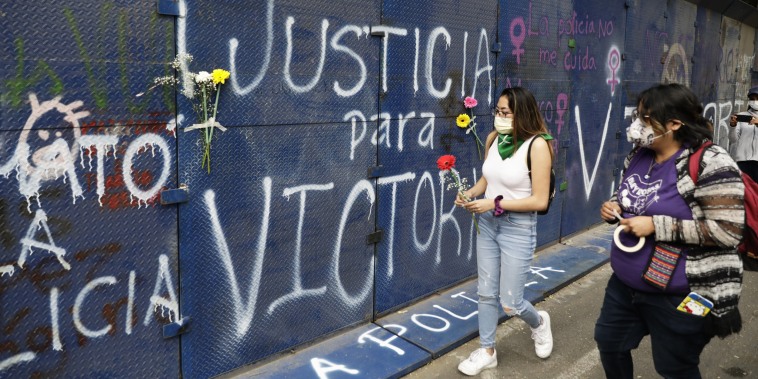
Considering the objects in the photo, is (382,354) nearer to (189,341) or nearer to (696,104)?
(189,341)

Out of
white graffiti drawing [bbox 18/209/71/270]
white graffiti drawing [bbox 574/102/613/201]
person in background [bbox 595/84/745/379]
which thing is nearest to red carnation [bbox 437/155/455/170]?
person in background [bbox 595/84/745/379]

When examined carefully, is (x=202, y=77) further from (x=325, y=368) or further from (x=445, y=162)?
(x=325, y=368)

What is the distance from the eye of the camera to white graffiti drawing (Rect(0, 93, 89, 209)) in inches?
99.6

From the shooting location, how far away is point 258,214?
3.47 m

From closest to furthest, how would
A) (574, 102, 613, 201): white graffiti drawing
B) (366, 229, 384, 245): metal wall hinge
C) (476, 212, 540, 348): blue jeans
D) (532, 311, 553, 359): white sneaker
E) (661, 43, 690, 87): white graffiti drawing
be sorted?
1. (476, 212, 540, 348): blue jeans
2. (532, 311, 553, 359): white sneaker
3. (366, 229, 384, 245): metal wall hinge
4. (574, 102, 613, 201): white graffiti drawing
5. (661, 43, 690, 87): white graffiti drawing

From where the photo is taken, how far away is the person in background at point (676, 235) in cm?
232

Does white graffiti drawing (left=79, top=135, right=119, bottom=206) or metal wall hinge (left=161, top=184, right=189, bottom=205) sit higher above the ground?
white graffiti drawing (left=79, top=135, right=119, bottom=206)

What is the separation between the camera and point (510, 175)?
3.32 meters

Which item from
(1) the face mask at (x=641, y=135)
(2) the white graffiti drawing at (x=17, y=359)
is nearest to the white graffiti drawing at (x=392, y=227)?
(1) the face mask at (x=641, y=135)

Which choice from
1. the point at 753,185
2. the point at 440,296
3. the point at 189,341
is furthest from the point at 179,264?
the point at 753,185

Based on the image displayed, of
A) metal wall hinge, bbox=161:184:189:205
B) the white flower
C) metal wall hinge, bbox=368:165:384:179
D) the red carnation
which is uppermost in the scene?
the white flower

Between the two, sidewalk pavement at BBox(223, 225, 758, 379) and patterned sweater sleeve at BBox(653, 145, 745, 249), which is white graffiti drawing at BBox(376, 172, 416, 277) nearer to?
sidewalk pavement at BBox(223, 225, 758, 379)

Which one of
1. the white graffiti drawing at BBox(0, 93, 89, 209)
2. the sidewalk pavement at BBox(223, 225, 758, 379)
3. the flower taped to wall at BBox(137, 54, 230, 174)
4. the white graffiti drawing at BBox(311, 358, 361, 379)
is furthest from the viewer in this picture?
the sidewalk pavement at BBox(223, 225, 758, 379)

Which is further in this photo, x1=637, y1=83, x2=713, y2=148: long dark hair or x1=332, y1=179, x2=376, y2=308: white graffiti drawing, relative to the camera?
x1=332, y1=179, x2=376, y2=308: white graffiti drawing
